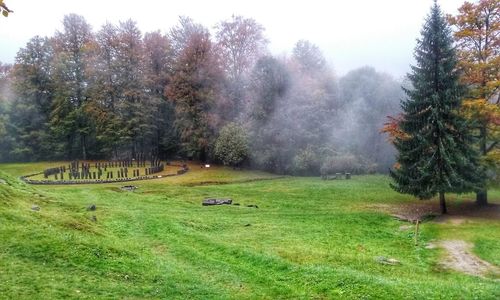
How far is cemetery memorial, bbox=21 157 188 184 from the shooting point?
37.3 meters

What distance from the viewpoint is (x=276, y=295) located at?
36.3ft

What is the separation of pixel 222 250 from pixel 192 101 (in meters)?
37.3

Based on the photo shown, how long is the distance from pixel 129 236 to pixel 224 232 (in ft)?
14.5

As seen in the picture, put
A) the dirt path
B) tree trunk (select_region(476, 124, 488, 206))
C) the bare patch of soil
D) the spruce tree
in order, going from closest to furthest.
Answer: the dirt path → the bare patch of soil → the spruce tree → tree trunk (select_region(476, 124, 488, 206))

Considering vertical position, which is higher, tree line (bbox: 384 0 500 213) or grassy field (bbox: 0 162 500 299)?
tree line (bbox: 384 0 500 213)

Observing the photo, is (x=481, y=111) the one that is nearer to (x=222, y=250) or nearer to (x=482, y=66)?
(x=482, y=66)

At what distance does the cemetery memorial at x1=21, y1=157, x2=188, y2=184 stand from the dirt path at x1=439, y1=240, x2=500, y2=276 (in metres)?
27.3

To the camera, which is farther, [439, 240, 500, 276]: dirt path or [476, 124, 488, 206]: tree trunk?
[476, 124, 488, 206]: tree trunk

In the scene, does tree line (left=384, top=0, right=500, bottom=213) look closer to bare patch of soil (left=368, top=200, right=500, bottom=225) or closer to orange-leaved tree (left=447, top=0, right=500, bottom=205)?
orange-leaved tree (left=447, top=0, right=500, bottom=205)

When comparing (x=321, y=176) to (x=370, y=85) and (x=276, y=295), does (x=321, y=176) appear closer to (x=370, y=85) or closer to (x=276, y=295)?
(x=370, y=85)

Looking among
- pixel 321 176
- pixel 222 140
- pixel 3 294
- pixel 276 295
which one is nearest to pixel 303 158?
pixel 321 176

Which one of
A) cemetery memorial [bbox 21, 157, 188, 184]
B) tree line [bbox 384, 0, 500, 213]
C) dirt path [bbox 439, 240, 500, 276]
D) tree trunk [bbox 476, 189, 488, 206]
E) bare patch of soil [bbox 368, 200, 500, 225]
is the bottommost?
dirt path [bbox 439, 240, 500, 276]

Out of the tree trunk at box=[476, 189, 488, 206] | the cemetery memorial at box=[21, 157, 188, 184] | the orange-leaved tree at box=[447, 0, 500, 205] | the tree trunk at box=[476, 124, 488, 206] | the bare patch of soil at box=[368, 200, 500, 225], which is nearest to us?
the bare patch of soil at box=[368, 200, 500, 225]

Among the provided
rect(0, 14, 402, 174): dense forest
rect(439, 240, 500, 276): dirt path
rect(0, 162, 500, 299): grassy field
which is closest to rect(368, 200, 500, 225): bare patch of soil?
rect(0, 162, 500, 299): grassy field
